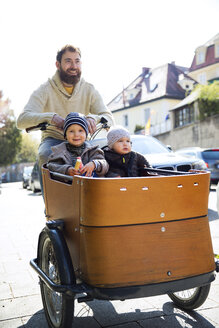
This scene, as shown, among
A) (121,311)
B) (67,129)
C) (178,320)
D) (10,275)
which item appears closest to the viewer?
(178,320)

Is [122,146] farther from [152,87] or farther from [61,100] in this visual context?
[152,87]

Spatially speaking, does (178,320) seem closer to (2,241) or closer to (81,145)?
(81,145)

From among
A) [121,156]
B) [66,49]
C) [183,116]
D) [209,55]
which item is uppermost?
[209,55]

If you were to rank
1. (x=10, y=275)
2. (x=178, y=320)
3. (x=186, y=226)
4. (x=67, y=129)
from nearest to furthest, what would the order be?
(x=186, y=226)
(x=178, y=320)
(x=67, y=129)
(x=10, y=275)

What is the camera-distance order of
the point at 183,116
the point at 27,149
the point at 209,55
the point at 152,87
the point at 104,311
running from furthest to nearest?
1. the point at 27,149
2. the point at 152,87
3. the point at 209,55
4. the point at 183,116
5. the point at 104,311

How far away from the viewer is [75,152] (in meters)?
3.23

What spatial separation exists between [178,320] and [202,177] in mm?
1120

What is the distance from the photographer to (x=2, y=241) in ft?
19.7

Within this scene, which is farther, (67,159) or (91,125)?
(91,125)

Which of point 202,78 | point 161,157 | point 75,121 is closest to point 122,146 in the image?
point 75,121

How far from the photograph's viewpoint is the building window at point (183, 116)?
2845 cm

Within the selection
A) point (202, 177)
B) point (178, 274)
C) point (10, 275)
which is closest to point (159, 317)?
point (178, 274)

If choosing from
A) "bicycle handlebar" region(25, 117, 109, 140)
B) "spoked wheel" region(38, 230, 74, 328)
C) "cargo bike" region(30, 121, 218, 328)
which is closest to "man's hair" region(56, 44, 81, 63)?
"bicycle handlebar" region(25, 117, 109, 140)

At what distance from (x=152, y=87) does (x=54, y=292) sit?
41.0m
